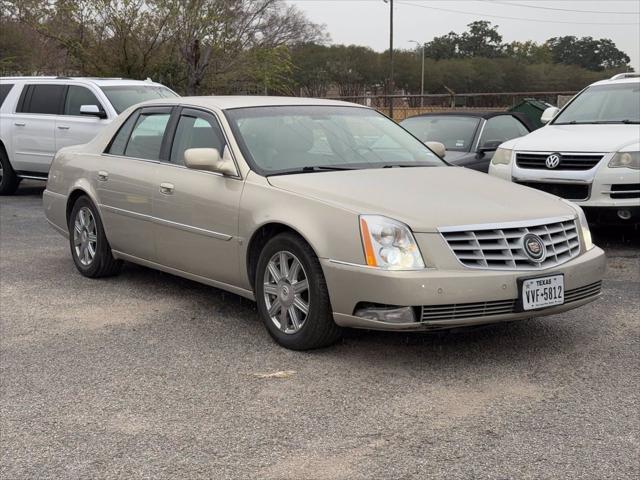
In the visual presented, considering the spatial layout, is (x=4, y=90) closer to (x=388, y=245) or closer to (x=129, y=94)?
(x=129, y=94)

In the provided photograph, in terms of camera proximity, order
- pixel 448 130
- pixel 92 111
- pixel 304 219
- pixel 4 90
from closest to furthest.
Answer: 1. pixel 304 219
2. pixel 448 130
3. pixel 92 111
4. pixel 4 90

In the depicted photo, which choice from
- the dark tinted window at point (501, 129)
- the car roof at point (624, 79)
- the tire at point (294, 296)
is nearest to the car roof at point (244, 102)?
the tire at point (294, 296)

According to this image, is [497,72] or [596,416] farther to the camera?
[497,72]

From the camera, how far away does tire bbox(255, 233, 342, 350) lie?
480 centimetres

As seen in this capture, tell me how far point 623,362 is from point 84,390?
2956 millimetres

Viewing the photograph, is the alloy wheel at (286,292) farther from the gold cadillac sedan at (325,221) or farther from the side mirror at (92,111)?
the side mirror at (92,111)

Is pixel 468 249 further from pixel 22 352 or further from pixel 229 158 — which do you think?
pixel 22 352

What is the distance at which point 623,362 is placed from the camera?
4812 millimetres

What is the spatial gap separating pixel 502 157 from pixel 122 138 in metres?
4.03

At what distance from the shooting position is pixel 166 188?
602 centimetres

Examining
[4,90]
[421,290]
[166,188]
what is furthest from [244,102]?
[4,90]

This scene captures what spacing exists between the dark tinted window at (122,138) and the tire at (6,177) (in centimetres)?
721

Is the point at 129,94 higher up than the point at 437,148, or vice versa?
the point at 129,94

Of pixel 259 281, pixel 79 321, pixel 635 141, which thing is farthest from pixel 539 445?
pixel 635 141
